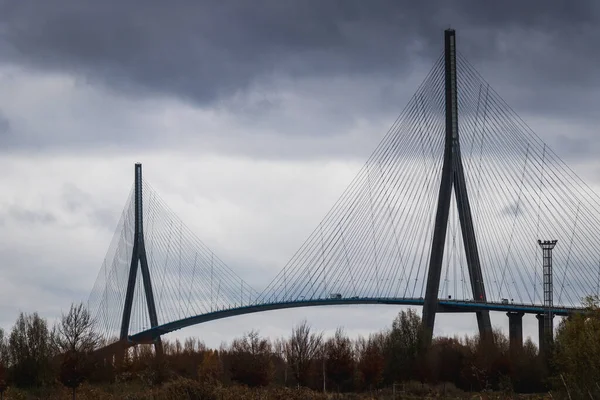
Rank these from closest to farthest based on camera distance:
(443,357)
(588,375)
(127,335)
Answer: (588,375) → (443,357) → (127,335)

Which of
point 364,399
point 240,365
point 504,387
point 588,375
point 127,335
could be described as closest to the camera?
point 588,375

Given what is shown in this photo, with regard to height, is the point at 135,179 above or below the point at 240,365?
above

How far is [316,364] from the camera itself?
268 ft

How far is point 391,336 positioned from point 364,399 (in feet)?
86.9

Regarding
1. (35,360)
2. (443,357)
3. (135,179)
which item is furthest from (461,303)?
(135,179)

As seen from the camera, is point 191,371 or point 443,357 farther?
point 191,371

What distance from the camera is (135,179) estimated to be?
113000 millimetres

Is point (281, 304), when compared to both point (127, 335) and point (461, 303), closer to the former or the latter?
point (127, 335)

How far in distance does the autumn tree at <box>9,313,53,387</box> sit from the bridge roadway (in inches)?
667

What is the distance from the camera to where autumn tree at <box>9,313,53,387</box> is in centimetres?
8169

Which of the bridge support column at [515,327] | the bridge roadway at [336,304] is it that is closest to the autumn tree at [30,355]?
the bridge roadway at [336,304]

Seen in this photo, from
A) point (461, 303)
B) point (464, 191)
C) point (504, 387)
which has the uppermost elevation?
point (464, 191)

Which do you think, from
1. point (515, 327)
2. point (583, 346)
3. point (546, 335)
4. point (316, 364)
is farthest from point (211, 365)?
point (583, 346)

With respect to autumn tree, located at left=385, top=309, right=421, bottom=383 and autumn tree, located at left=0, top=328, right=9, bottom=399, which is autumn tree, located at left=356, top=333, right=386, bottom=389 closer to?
autumn tree, located at left=385, top=309, right=421, bottom=383
